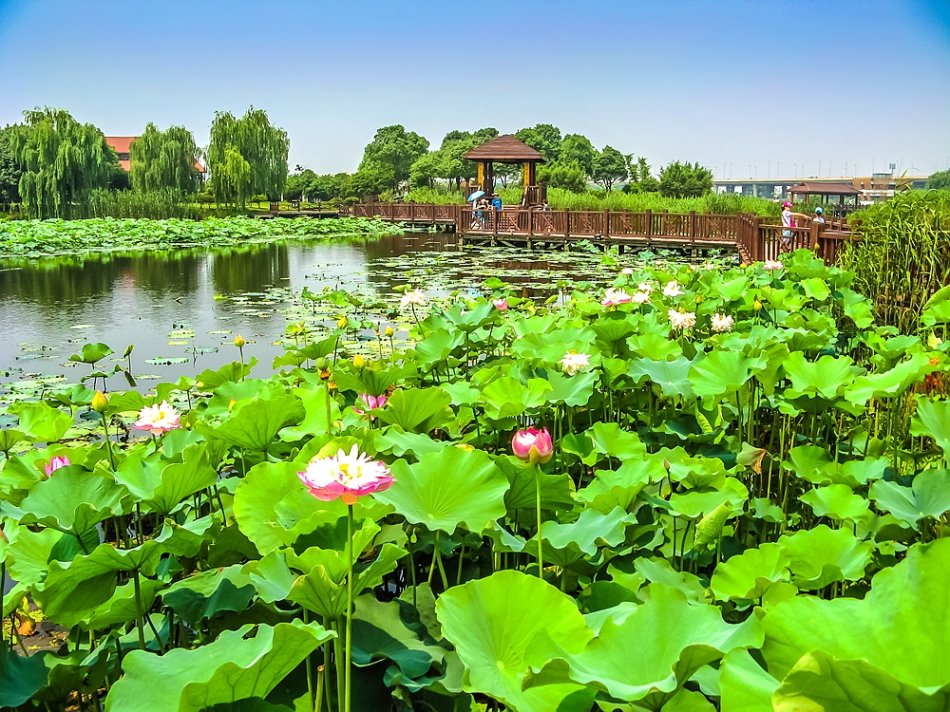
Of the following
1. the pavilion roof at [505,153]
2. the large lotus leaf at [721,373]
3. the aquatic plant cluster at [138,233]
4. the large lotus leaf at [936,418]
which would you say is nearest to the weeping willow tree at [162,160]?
the aquatic plant cluster at [138,233]

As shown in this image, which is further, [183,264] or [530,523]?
[183,264]

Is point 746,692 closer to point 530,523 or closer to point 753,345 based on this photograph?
point 530,523

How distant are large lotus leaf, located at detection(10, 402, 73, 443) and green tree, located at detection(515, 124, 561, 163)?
5459cm

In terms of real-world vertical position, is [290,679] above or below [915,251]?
below

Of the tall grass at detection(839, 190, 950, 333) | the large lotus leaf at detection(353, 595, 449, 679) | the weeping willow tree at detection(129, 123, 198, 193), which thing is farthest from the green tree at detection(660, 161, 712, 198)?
the large lotus leaf at detection(353, 595, 449, 679)

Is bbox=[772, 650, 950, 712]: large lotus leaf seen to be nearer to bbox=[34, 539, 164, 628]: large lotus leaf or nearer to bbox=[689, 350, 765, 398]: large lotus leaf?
bbox=[34, 539, 164, 628]: large lotus leaf

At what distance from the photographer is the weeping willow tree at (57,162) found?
896 inches

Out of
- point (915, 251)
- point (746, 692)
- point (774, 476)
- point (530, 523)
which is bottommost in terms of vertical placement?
point (774, 476)

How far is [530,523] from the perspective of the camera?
1.71 metres

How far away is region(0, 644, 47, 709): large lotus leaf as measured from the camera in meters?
1.27

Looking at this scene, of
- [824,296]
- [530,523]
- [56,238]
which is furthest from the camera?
[56,238]

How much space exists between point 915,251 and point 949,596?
4587mm

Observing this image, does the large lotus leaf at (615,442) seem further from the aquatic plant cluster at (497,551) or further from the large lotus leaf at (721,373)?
the large lotus leaf at (721,373)

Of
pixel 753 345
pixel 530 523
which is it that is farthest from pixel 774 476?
pixel 530 523
